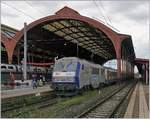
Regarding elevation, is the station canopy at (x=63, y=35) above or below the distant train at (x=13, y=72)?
above

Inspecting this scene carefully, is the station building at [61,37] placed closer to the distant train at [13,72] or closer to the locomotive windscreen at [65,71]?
the distant train at [13,72]

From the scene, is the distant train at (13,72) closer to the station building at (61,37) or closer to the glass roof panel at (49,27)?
the station building at (61,37)

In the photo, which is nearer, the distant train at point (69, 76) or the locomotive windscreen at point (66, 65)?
the distant train at point (69, 76)

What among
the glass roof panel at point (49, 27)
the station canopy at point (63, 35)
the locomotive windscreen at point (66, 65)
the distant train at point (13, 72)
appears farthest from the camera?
the glass roof panel at point (49, 27)

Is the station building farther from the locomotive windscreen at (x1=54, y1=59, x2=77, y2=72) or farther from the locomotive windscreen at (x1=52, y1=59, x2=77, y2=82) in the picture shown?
the locomotive windscreen at (x1=52, y1=59, x2=77, y2=82)

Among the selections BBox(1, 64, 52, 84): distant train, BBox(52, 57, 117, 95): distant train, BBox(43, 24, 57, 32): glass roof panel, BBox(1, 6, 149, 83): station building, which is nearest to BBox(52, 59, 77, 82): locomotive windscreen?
BBox(52, 57, 117, 95): distant train

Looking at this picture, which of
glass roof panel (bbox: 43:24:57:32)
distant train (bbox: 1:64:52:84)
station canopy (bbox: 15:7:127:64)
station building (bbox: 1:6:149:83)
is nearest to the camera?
distant train (bbox: 1:64:52:84)

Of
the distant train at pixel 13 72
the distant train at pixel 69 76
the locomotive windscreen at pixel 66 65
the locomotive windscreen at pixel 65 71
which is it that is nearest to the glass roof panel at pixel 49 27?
the distant train at pixel 13 72

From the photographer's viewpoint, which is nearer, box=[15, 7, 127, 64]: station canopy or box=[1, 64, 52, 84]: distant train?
box=[1, 64, 52, 84]: distant train

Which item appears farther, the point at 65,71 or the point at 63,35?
the point at 63,35

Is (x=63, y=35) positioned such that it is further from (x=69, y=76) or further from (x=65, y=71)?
(x=69, y=76)

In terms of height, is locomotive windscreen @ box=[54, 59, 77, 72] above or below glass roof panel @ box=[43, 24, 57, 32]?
below

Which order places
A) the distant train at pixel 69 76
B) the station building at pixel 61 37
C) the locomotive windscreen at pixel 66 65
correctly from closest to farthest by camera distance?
the distant train at pixel 69 76 < the locomotive windscreen at pixel 66 65 < the station building at pixel 61 37

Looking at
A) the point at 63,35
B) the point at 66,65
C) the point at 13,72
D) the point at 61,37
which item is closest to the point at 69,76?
the point at 66,65
